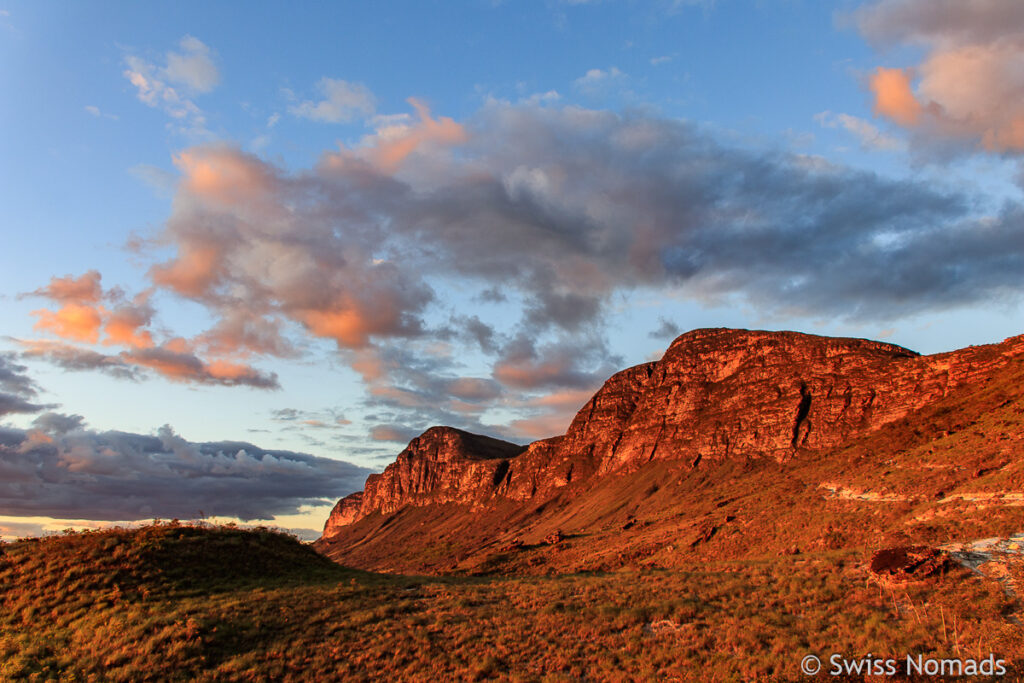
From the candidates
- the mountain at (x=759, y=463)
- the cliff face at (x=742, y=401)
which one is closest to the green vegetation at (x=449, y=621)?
the mountain at (x=759, y=463)

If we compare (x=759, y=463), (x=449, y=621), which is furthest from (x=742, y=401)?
(x=449, y=621)

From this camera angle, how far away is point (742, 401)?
117938mm

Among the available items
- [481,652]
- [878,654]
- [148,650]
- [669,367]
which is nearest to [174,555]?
[148,650]

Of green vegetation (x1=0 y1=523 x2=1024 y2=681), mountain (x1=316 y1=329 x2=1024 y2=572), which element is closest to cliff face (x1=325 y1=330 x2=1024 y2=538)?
mountain (x1=316 y1=329 x2=1024 y2=572)

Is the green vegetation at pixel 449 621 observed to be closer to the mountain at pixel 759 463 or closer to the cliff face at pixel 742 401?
the mountain at pixel 759 463

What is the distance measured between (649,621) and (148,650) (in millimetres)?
19044

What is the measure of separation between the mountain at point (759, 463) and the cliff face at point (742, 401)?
34 cm

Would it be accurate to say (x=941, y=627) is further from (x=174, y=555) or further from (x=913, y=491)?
(x=913, y=491)

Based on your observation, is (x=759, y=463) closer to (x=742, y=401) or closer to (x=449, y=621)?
(x=742, y=401)

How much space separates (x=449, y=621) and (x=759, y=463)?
3521 inches

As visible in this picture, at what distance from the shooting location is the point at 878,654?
17641 mm

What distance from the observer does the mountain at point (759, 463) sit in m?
53.8

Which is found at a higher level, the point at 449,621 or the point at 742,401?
the point at 742,401

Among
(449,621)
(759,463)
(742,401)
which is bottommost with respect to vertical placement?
(449,621)
